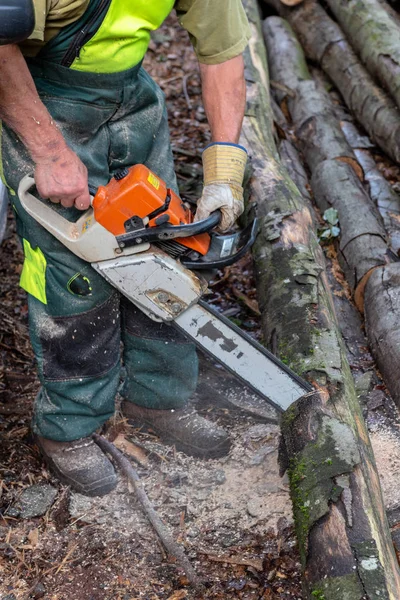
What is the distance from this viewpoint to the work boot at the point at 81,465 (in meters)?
2.83

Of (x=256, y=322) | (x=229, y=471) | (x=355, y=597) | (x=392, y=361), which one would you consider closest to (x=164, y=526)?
(x=229, y=471)

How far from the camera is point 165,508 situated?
2744mm

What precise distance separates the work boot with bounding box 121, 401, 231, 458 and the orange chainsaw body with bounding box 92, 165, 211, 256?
37.3 inches

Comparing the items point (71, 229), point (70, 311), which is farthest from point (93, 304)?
point (71, 229)

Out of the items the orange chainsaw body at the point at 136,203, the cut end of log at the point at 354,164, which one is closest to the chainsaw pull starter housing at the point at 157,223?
the orange chainsaw body at the point at 136,203

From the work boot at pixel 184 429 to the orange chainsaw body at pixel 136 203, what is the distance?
37.3 inches

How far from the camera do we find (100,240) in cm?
237

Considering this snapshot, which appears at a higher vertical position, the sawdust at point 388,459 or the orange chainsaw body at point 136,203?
the orange chainsaw body at point 136,203

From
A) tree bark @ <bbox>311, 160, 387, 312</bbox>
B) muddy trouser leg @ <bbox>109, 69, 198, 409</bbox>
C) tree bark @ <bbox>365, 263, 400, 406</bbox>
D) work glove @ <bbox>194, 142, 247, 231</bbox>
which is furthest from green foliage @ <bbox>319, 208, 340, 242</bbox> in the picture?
work glove @ <bbox>194, 142, 247, 231</bbox>

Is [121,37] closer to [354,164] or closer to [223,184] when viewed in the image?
[223,184]

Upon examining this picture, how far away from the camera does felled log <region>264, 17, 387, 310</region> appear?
142 inches

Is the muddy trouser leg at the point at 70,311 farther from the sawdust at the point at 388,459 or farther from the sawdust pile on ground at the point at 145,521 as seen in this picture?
the sawdust at the point at 388,459

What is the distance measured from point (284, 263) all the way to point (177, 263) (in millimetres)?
839

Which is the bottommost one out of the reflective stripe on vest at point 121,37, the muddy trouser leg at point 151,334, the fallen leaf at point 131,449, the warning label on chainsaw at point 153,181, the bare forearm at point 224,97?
the fallen leaf at point 131,449
